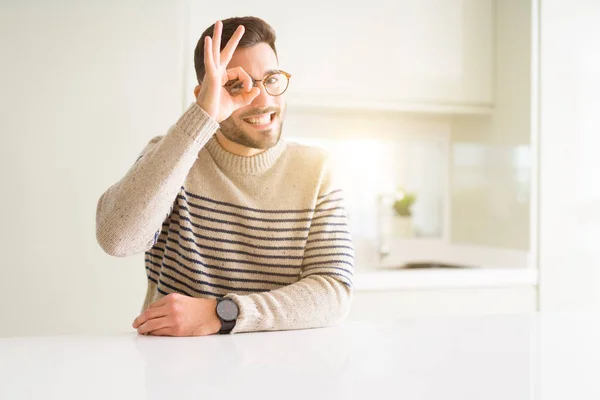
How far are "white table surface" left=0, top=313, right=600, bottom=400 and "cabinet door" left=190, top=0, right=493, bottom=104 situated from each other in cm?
173

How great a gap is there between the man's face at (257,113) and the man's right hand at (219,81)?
73 mm

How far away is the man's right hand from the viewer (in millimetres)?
1286

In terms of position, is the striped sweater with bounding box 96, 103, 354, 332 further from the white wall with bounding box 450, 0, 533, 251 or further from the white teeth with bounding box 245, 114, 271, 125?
the white wall with bounding box 450, 0, 533, 251

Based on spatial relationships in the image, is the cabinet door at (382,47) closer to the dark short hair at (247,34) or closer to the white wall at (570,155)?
the white wall at (570,155)

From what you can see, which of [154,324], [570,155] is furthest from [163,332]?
[570,155]

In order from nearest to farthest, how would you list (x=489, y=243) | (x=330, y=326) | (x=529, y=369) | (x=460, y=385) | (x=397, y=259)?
1. (x=460, y=385)
2. (x=529, y=369)
3. (x=330, y=326)
4. (x=489, y=243)
5. (x=397, y=259)

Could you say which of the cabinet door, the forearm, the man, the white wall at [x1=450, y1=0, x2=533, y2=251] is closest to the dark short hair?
the man

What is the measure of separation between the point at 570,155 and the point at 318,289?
6.56 ft

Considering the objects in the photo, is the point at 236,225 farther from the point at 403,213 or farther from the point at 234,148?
the point at 403,213

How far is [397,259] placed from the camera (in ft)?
11.7

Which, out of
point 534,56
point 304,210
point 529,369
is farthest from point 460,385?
point 534,56

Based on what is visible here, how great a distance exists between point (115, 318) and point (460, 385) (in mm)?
1740

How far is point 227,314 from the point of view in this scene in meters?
1.23

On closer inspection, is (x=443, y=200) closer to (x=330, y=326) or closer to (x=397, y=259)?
(x=397, y=259)
